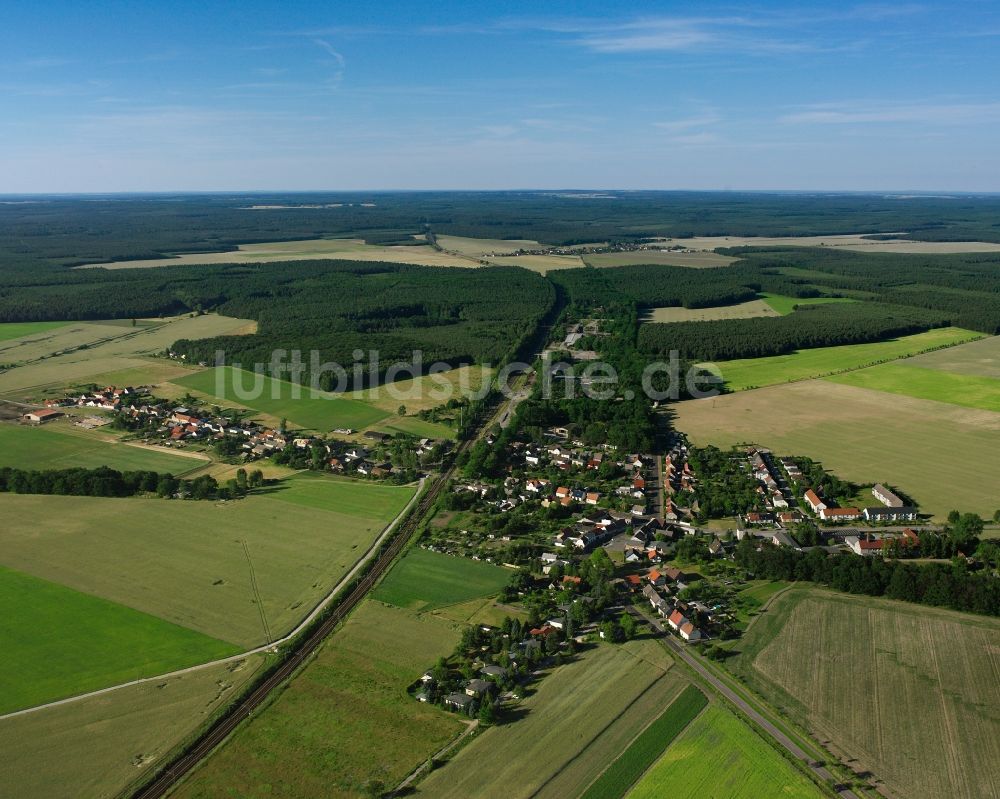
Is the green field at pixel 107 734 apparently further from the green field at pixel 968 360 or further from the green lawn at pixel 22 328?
the green lawn at pixel 22 328

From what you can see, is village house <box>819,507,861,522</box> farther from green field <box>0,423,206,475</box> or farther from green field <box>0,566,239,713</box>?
green field <box>0,423,206,475</box>

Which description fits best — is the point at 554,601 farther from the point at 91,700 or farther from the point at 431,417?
the point at 431,417

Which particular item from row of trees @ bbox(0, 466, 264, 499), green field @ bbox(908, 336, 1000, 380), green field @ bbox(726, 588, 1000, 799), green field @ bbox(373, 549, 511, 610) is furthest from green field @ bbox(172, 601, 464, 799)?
green field @ bbox(908, 336, 1000, 380)

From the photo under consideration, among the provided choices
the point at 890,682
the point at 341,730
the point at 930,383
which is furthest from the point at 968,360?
the point at 341,730

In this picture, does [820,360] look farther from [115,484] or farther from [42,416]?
[42,416]

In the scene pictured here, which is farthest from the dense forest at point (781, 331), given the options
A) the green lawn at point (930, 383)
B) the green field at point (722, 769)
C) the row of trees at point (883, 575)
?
the green field at point (722, 769)
